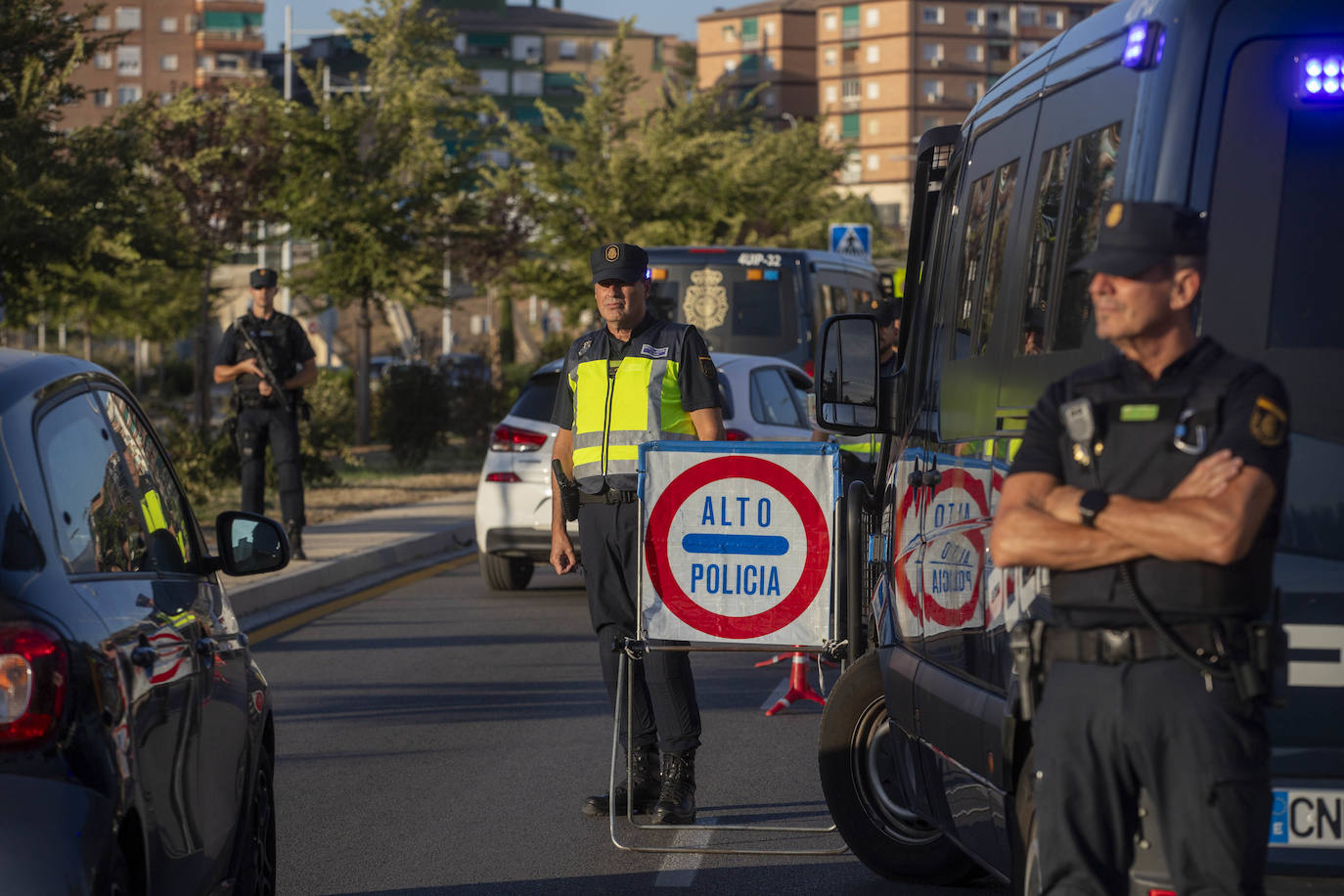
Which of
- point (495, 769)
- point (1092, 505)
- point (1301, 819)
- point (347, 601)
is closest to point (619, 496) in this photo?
point (495, 769)

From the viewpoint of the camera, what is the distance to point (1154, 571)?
3480mm

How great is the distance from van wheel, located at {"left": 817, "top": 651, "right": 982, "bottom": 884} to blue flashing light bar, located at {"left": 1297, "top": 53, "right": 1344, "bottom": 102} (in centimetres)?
281

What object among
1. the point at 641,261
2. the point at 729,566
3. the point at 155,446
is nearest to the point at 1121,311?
the point at 155,446

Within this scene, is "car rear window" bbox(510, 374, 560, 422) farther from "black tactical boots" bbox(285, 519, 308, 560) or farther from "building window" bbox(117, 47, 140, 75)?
"building window" bbox(117, 47, 140, 75)

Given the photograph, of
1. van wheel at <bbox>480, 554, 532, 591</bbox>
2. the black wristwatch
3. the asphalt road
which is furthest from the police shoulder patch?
van wheel at <bbox>480, 554, 532, 591</bbox>

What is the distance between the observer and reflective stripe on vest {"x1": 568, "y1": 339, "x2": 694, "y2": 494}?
23.1 feet

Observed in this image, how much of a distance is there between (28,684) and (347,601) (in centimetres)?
1043

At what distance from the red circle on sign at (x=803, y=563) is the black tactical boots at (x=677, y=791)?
1.89 feet

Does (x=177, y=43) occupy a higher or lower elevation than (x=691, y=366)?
higher

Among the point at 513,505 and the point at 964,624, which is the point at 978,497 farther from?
the point at 513,505

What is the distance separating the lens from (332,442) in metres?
25.0

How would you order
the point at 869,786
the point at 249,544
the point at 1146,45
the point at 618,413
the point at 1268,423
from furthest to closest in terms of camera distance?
the point at 618,413, the point at 869,786, the point at 249,544, the point at 1146,45, the point at 1268,423

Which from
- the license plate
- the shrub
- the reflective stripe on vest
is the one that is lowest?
the shrub

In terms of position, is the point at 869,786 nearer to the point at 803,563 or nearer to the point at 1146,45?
the point at 803,563
